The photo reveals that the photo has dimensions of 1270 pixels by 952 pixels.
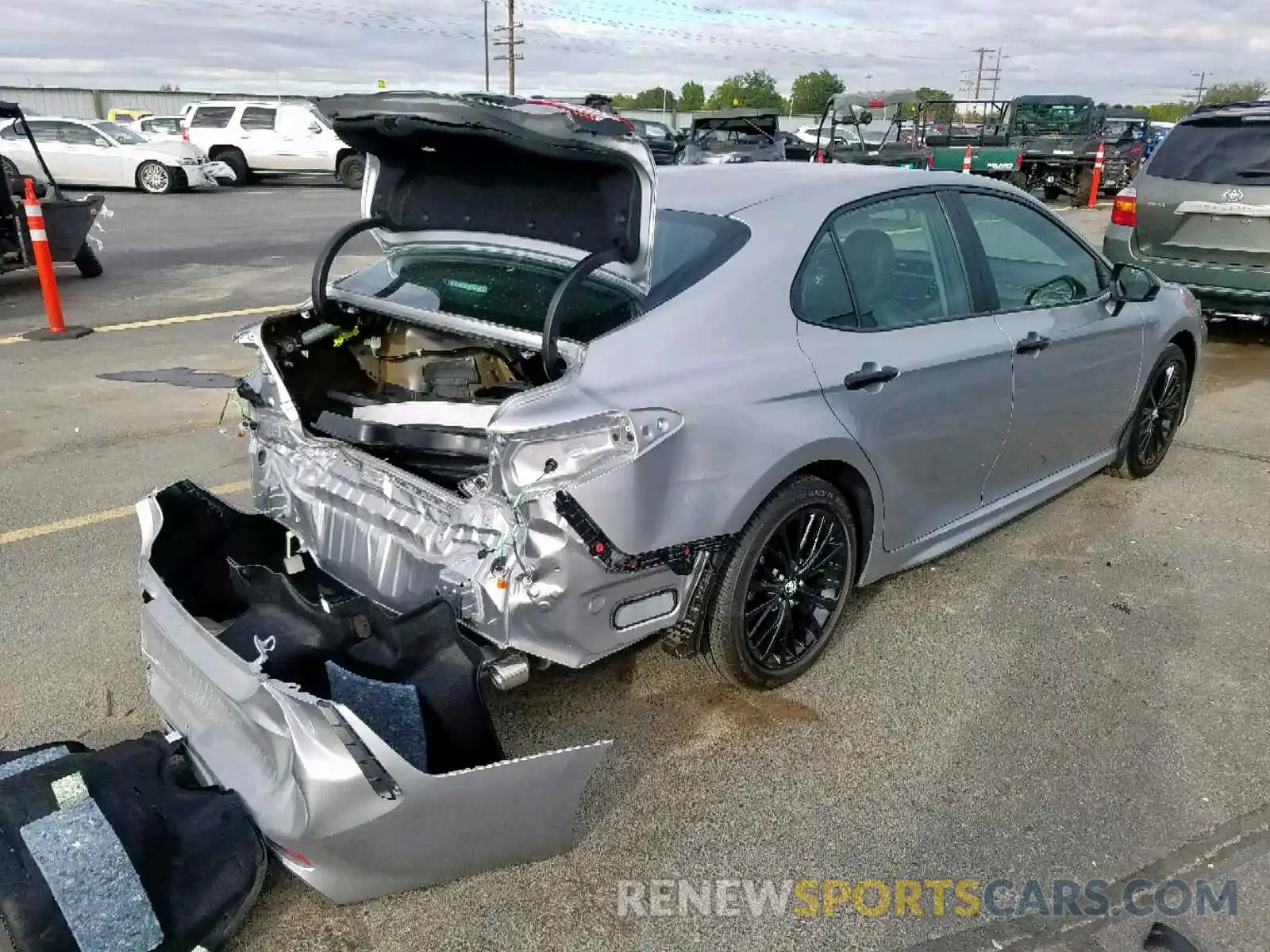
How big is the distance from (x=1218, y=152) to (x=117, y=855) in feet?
29.1

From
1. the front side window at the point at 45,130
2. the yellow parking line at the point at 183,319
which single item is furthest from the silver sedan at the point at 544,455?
the front side window at the point at 45,130

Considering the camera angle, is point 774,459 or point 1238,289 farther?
point 1238,289

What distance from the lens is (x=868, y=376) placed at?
3373mm

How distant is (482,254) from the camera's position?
138 inches

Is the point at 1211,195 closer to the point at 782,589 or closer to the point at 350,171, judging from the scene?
the point at 782,589

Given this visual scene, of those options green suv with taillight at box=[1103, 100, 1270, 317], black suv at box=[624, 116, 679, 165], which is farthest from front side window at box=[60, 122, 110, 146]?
green suv with taillight at box=[1103, 100, 1270, 317]

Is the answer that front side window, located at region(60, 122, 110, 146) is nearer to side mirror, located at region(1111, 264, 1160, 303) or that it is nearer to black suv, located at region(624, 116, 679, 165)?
black suv, located at region(624, 116, 679, 165)

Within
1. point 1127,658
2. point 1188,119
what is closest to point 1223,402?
point 1188,119

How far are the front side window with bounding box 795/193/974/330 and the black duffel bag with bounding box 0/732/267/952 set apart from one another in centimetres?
220

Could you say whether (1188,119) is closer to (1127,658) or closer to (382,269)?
(1127,658)

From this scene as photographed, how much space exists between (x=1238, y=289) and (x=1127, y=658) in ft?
17.9

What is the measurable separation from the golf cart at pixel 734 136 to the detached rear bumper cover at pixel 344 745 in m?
19.6

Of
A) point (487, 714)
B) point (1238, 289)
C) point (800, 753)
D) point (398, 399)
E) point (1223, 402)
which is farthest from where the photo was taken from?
point (1238, 289)

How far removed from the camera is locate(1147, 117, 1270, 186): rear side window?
26.0 ft
